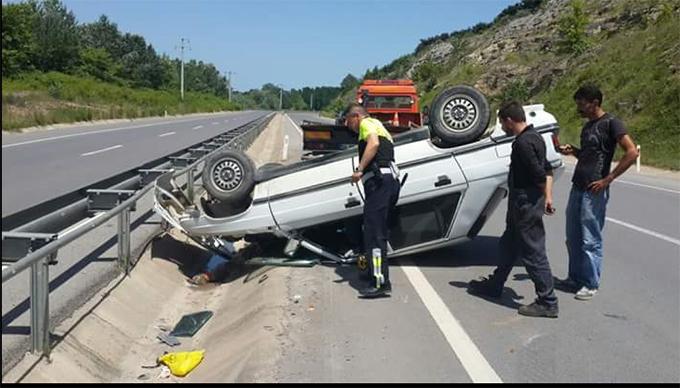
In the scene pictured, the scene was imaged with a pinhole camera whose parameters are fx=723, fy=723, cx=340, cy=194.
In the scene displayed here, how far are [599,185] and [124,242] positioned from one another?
450 centimetres

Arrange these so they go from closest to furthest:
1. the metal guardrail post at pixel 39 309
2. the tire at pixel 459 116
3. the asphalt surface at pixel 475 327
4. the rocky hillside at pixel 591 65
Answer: the metal guardrail post at pixel 39 309
the asphalt surface at pixel 475 327
the tire at pixel 459 116
the rocky hillside at pixel 591 65

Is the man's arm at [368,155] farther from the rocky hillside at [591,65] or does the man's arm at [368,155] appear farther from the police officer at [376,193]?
the rocky hillside at [591,65]

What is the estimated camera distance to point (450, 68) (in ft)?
206

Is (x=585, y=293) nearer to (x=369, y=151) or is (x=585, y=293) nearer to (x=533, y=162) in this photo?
(x=533, y=162)

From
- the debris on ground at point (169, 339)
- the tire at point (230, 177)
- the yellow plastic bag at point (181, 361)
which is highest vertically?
the tire at point (230, 177)

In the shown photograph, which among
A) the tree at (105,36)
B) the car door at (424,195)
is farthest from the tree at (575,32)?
the tree at (105,36)

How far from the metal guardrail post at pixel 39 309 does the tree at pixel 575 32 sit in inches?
1565

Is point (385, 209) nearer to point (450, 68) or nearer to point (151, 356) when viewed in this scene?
point (151, 356)

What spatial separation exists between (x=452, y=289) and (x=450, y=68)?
5783cm

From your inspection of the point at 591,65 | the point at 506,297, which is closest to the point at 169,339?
the point at 506,297

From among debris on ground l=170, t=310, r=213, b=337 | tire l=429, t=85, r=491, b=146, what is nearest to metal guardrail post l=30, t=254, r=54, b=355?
debris on ground l=170, t=310, r=213, b=337

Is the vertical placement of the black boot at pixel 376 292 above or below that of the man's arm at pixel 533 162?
below

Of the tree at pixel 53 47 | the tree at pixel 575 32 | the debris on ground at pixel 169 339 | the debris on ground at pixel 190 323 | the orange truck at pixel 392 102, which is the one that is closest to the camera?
the debris on ground at pixel 169 339

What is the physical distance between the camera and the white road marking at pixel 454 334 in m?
4.61
